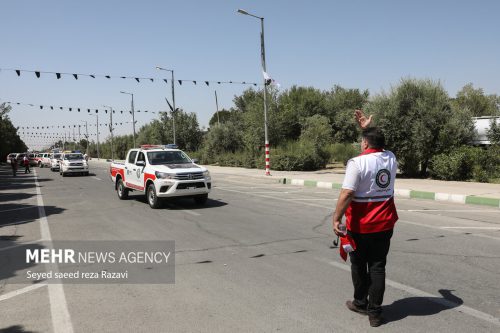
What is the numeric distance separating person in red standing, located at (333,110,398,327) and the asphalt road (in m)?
0.47

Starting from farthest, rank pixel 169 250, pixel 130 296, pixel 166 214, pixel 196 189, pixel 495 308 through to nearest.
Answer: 1. pixel 196 189
2. pixel 166 214
3. pixel 169 250
4. pixel 130 296
5. pixel 495 308

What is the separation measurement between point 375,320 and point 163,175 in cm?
875

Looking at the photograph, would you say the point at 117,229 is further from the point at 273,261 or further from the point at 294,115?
the point at 294,115

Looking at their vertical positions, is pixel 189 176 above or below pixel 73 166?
above

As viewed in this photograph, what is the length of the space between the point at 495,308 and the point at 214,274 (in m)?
3.27

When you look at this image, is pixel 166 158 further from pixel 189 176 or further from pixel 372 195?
pixel 372 195

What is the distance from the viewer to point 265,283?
211 inches

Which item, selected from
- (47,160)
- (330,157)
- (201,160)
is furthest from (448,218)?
(47,160)

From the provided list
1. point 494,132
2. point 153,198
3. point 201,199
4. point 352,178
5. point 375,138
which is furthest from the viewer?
point 494,132

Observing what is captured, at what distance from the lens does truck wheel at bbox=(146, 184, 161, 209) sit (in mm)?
12117

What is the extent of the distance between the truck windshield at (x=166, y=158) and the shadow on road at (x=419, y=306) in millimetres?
9381

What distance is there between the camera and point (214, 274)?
5.80m

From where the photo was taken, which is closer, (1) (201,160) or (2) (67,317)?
(2) (67,317)

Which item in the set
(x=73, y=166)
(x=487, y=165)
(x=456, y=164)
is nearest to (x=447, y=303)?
(x=456, y=164)
